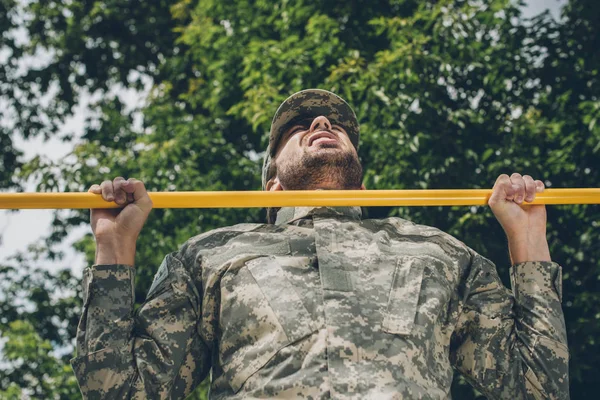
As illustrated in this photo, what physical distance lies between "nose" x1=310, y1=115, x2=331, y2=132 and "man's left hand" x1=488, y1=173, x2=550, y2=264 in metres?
0.63

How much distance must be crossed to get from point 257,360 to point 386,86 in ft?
16.7

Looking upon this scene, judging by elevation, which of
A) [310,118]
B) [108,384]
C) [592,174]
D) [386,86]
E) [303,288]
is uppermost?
[386,86]

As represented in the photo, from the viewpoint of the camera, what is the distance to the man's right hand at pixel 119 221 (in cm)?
265

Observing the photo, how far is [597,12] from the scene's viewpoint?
7734 millimetres

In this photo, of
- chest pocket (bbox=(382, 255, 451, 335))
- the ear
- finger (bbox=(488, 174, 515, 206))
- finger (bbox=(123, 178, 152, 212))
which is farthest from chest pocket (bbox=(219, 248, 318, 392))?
finger (bbox=(488, 174, 515, 206))

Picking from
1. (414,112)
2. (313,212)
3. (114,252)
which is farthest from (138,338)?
(414,112)

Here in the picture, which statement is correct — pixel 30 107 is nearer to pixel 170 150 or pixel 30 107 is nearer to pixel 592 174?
pixel 170 150

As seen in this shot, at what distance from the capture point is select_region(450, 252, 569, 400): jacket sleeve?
2674 mm

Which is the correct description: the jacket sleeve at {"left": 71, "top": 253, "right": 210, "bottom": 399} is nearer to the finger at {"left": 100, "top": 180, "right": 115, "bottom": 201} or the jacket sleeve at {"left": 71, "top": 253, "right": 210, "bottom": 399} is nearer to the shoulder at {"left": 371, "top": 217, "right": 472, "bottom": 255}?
the finger at {"left": 100, "top": 180, "right": 115, "bottom": 201}

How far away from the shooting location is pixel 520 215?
288 centimetres

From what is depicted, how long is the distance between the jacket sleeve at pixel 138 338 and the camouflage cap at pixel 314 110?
813 millimetres

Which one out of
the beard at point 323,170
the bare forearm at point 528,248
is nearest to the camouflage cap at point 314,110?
the beard at point 323,170

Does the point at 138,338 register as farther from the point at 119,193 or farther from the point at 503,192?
the point at 503,192

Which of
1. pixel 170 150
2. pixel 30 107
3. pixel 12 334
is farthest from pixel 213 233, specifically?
pixel 30 107
